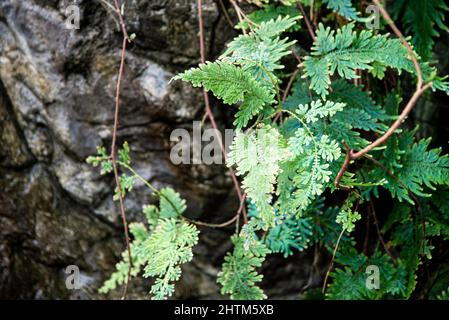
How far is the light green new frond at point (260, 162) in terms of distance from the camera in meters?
0.98

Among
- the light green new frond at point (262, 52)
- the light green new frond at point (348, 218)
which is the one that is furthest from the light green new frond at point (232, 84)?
the light green new frond at point (348, 218)

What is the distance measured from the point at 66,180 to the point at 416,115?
4.31ft

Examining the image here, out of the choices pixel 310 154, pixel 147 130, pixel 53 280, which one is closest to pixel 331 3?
pixel 310 154

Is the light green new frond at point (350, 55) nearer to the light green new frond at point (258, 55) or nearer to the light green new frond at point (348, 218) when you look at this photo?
the light green new frond at point (258, 55)

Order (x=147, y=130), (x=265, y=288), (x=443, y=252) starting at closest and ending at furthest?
1. (x=443, y=252)
2. (x=147, y=130)
3. (x=265, y=288)

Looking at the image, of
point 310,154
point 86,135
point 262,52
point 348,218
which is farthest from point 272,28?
point 86,135

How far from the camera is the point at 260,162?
997 millimetres

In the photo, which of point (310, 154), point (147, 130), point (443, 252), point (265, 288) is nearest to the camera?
point (310, 154)

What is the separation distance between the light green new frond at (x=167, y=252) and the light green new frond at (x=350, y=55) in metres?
0.51

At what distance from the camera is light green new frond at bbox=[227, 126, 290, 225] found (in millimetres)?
981

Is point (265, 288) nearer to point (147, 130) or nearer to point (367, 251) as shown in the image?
point (367, 251)

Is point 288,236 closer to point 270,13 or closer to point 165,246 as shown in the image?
point 165,246
